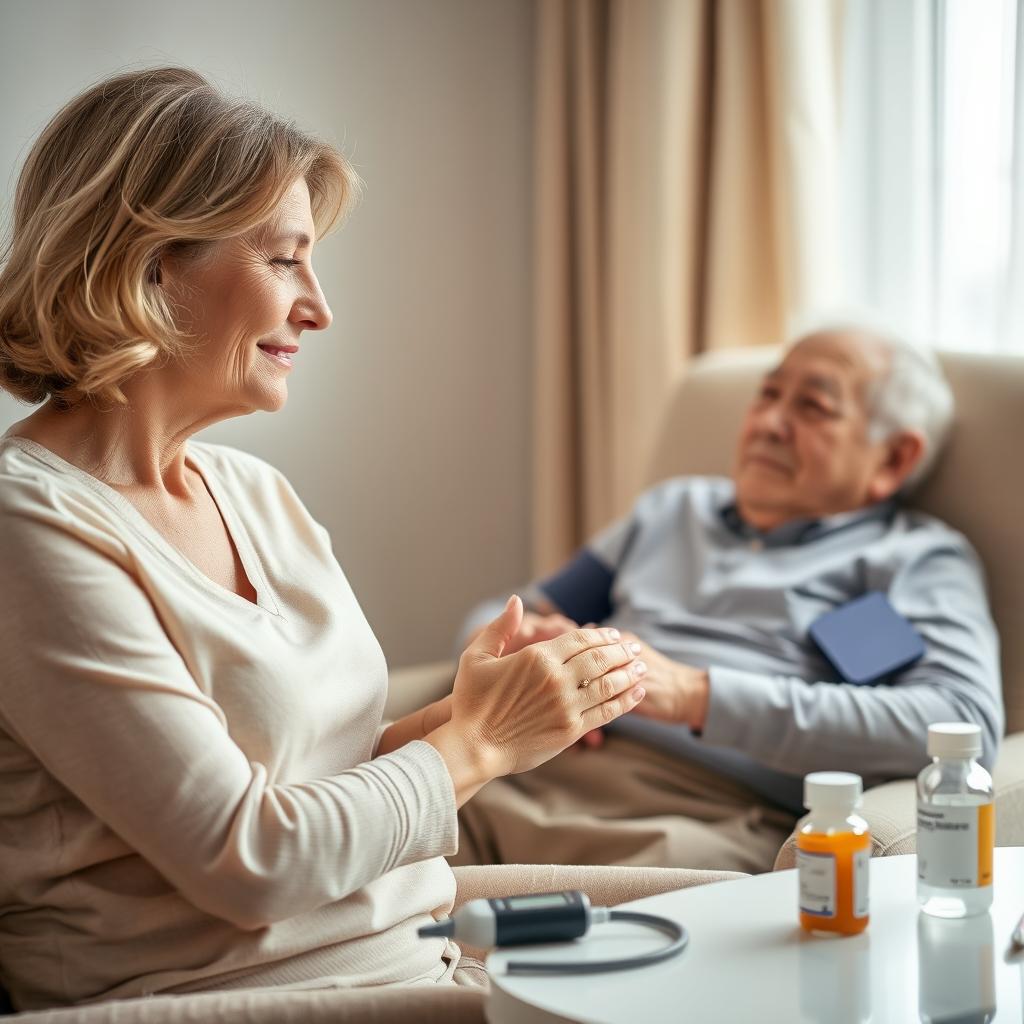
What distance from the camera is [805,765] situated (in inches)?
65.2

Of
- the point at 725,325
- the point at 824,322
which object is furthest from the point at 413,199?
the point at 824,322

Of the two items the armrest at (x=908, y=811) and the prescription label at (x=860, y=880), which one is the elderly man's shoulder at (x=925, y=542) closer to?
the armrest at (x=908, y=811)

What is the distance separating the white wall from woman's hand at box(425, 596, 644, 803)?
1689 mm

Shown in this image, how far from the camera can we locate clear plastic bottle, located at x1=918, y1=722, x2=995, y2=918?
3.08 feet

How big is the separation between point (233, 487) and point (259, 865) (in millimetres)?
465

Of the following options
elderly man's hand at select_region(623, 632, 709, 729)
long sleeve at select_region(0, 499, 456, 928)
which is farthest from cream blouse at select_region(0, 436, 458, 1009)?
elderly man's hand at select_region(623, 632, 709, 729)

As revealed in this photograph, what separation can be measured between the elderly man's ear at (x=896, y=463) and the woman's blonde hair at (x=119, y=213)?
3.96 feet

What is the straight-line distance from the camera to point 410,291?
2957 millimetres

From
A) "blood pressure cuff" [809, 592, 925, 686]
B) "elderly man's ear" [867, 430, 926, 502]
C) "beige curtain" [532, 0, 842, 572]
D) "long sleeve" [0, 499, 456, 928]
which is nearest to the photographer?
"long sleeve" [0, 499, 456, 928]

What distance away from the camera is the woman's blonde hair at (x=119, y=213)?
1.05 m

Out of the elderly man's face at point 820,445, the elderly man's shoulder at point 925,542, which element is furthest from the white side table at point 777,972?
the elderly man's face at point 820,445

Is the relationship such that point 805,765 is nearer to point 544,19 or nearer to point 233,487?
point 233,487

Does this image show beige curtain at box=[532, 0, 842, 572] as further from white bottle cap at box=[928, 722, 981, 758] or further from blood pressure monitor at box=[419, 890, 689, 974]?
blood pressure monitor at box=[419, 890, 689, 974]

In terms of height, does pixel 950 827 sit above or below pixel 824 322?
below
